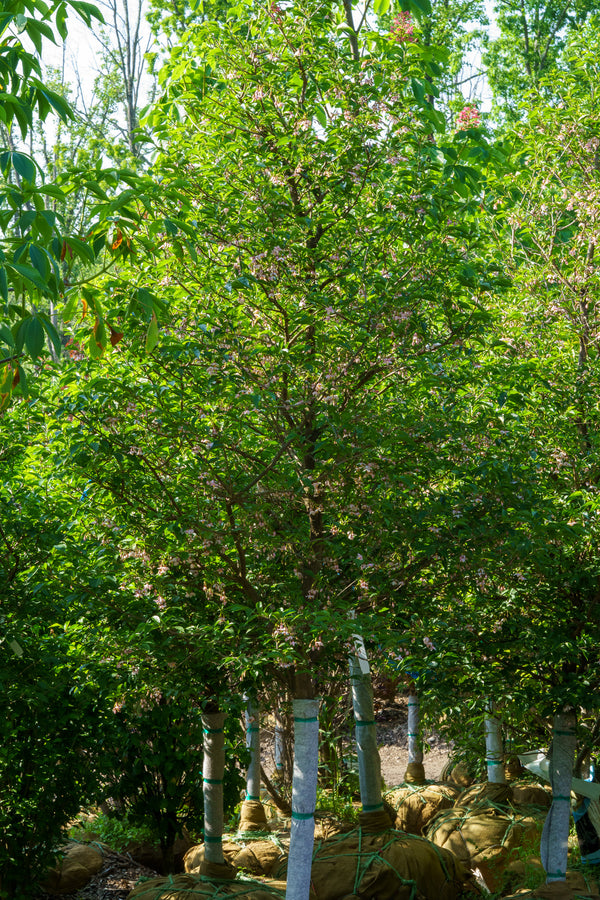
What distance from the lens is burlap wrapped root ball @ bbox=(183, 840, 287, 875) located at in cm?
743

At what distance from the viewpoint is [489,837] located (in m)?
7.93

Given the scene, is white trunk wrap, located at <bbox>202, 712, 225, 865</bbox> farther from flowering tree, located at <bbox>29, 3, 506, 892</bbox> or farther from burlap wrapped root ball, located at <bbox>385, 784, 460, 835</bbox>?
burlap wrapped root ball, located at <bbox>385, 784, 460, 835</bbox>

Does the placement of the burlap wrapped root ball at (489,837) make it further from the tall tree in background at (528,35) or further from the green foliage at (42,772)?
the tall tree in background at (528,35)

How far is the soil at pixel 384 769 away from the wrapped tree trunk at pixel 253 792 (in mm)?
1148

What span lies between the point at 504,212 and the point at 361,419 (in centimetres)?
294

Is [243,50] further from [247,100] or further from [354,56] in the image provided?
[354,56]

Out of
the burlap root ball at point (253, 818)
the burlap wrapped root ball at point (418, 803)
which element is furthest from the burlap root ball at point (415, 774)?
the burlap root ball at point (253, 818)

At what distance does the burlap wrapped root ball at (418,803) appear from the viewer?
30.7 ft

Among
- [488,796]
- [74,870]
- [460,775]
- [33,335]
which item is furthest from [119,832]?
[33,335]

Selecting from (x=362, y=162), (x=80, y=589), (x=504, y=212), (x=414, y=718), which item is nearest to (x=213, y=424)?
(x=80, y=589)

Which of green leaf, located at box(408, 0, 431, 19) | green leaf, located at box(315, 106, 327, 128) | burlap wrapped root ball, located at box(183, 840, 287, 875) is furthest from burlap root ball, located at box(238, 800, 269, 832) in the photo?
green leaf, located at box(408, 0, 431, 19)

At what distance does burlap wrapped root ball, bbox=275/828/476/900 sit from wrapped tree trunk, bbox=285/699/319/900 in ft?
4.25

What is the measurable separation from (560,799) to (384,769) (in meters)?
11.3

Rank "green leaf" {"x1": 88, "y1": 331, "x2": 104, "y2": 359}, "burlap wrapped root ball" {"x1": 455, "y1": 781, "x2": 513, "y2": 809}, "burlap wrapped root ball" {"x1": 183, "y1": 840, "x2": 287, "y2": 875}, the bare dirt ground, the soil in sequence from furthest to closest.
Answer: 1. the bare dirt ground
2. "burlap wrapped root ball" {"x1": 455, "y1": 781, "x2": 513, "y2": 809}
3. the soil
4. "burlap wrapped root ball" {"x1": 183, "y1": 840, "x2": 287, "y2": 875}
5. "green leaf" {"x1": 88, "y1": 331, "x2": 104, "y2": 359}
